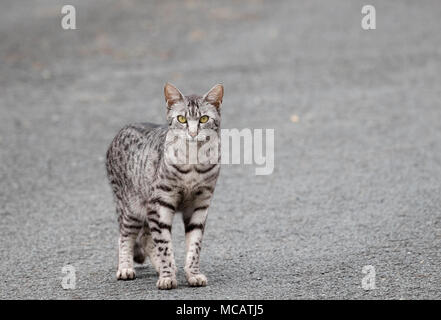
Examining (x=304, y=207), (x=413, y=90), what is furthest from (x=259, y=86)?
(x=304, y=207)

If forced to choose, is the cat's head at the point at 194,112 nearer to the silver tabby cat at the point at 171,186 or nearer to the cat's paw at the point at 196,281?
the silver tabby cat at the point at 171,186

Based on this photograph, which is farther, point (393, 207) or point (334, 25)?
point (334, 25)

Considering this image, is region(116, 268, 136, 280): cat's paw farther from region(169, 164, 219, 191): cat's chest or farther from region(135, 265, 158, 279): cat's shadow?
region(169, 164, 219, 191): cat's chest

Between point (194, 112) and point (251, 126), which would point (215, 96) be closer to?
point (194, 112)

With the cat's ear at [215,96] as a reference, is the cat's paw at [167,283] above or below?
below

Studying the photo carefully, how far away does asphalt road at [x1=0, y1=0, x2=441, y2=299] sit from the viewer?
264 inches

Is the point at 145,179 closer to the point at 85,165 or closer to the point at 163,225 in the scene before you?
the point at 163,225

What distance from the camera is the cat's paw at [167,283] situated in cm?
611

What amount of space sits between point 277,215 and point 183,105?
8.00ft

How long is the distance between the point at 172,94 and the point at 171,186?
686 millimetres

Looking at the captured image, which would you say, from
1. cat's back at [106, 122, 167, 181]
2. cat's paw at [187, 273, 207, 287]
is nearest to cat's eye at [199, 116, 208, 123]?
cat's back at [106, 122, 167, 181]

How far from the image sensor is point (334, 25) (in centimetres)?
1814

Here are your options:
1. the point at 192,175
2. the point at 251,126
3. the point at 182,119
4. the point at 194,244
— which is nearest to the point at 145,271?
the point at 194,244

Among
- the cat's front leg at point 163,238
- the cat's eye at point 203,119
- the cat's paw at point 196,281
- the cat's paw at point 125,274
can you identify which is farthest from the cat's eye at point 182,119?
the cat's paw at point 125,274
